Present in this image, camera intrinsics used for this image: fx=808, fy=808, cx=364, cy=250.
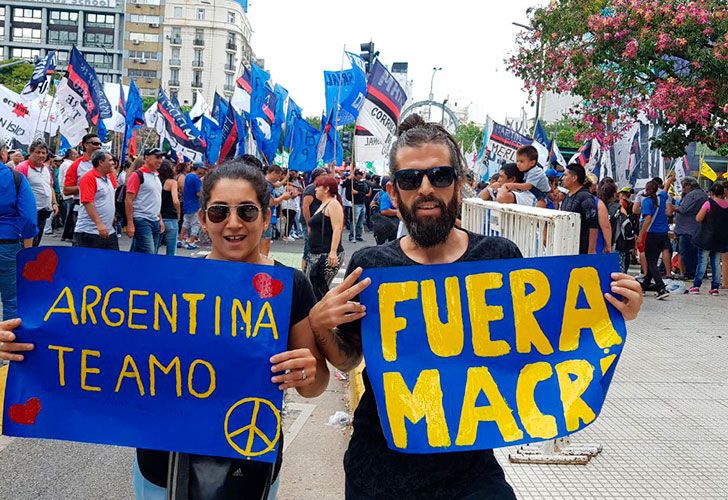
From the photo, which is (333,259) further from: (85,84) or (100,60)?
(100,60)

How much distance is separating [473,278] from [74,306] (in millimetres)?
1279

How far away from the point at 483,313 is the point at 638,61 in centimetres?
1219

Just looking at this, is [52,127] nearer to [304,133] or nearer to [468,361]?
[304,133]

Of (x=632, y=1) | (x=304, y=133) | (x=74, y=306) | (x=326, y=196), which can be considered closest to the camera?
(x=74, y=306)

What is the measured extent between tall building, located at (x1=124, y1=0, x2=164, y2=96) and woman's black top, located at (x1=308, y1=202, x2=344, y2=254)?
11081 centimetres

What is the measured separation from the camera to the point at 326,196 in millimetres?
8273

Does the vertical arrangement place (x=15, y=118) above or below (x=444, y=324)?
above

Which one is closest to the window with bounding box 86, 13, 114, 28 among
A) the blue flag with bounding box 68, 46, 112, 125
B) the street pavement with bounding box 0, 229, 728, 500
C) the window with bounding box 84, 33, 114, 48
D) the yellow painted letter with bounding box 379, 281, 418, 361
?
the window with bounding box 84, 33, 114, 48

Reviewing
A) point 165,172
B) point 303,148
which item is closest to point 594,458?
point 165,172

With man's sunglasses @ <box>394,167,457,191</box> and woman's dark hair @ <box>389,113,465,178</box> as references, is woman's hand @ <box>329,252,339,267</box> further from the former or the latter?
man's sunglasses @ <box>394,167,457,191</box>

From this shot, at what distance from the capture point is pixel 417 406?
8.29 ft

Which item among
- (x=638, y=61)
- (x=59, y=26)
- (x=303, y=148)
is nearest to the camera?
(x=638, y=61)

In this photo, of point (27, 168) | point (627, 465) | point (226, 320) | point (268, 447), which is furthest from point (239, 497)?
point (27, 168)

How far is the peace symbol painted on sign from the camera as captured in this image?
2.47 m
